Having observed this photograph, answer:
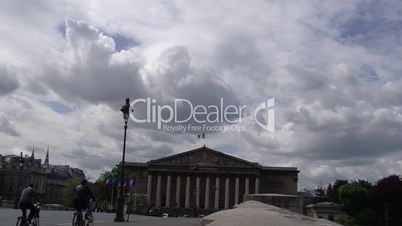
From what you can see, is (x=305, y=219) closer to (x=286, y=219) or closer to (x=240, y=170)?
(x=286, y=219)

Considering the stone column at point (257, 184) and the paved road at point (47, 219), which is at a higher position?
the stone column at point (257, 184)

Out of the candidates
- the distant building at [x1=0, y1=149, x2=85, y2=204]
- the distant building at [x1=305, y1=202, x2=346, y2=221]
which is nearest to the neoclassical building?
the distant building at [x1=0, y1=149, x2=85, y2=204]

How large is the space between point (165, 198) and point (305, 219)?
151m

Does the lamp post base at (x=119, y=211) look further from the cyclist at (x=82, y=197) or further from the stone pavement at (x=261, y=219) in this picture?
the stone pavement at (x=261, y=219)

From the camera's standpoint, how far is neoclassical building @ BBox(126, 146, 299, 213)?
158 meters

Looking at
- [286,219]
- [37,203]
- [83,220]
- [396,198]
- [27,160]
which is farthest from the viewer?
[27,160]

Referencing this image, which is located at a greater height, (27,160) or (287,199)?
(27,160)

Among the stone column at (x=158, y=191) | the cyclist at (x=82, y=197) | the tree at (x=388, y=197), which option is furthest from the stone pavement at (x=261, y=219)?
the stone column at (x=158, y=191)

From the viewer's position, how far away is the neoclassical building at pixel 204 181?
158250 mm

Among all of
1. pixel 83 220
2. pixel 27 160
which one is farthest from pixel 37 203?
pixel 27 160

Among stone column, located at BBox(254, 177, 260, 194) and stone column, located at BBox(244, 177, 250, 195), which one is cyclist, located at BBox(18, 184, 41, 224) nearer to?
stone column, located at BBox(244, 177, 250, 195)

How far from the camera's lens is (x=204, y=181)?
16075 cm

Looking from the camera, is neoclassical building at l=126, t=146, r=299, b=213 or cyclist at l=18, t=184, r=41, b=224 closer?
cyclist at l=18, t=184, r=41, b=224

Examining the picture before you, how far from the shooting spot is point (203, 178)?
160250 millimetres
